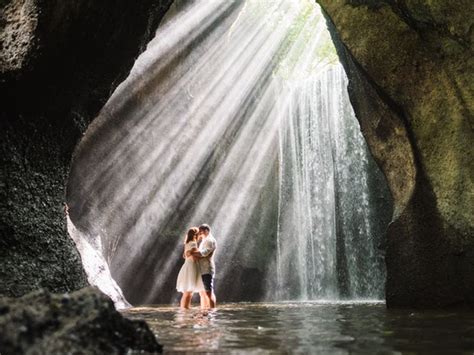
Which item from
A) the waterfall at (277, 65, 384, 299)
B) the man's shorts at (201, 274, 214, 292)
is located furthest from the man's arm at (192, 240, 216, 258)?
the waterfall at (277, 65, 384, 299)

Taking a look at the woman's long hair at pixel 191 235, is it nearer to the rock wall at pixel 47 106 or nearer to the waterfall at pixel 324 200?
the rock wall at pixel 47 106

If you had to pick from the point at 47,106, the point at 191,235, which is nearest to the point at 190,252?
the point at 191,235

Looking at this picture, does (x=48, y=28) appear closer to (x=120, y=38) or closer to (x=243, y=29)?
(x=120, y=38)

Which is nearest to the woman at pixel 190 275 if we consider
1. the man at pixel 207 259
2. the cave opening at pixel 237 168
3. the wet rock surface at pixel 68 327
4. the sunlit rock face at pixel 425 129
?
the man at pixel 207 259

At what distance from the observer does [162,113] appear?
1873 cm

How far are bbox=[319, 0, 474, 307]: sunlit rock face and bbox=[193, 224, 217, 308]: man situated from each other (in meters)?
3.00

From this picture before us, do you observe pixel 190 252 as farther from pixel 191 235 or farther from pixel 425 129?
pixel 425 129

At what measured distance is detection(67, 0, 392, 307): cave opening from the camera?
54.6 ft

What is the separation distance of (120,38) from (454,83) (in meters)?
4.62

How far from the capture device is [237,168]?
23.2 metres

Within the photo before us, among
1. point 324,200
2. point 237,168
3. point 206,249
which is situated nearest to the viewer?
point 206,249

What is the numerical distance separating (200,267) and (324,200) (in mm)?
11241

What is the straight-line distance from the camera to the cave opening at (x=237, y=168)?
1666cm

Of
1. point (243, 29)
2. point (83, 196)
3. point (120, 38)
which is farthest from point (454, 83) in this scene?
point (243, 29)
